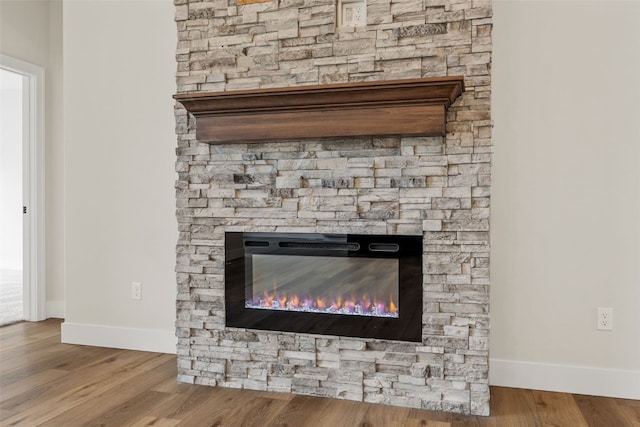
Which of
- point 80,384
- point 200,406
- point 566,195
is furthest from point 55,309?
point 566,195

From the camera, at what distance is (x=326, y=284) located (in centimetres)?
258

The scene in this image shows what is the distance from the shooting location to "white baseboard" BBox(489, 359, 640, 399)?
2.53 metres

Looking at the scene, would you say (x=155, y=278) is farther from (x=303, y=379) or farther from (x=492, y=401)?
(x=492, y=401)

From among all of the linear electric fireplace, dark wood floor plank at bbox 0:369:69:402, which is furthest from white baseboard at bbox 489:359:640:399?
dark wood floor plank at bbox 0:369:69:402

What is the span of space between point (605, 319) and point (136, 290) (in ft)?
9.05

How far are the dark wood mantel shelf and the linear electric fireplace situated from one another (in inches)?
20.8

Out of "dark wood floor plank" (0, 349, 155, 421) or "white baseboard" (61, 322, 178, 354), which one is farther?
"white baseboard" (61, 322, 178, 354)

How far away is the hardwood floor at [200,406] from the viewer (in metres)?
2.25

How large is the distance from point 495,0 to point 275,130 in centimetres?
137

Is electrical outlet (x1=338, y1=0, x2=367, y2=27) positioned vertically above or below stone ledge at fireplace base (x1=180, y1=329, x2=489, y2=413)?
above

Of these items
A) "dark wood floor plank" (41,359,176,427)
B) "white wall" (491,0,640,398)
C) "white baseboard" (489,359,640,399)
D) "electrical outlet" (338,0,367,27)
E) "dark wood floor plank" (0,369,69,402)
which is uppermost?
"electrical outlet" (338,0,367,27)

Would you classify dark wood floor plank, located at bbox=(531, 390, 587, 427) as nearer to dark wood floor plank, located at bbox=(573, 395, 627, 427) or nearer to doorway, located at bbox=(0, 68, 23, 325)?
dark wood floor plank, located at bbox=(573, 395, 627, 427)

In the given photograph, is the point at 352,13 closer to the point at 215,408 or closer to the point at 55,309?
the point at 215,408

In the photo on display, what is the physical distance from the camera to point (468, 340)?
2.38 metres
